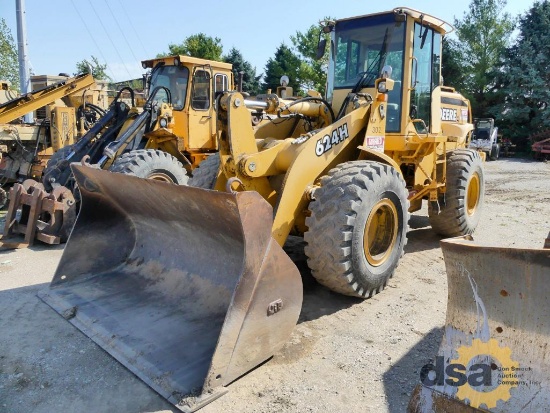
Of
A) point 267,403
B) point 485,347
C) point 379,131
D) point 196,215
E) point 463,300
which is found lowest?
point 267,403

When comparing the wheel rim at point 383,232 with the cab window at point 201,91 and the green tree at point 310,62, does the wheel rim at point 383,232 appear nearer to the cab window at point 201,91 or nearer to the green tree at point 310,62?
the cab window at point 201,91

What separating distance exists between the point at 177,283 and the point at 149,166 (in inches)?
114

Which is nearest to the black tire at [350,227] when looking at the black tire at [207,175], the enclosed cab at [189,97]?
the black tire at [207,175]

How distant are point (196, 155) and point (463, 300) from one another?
241 inches

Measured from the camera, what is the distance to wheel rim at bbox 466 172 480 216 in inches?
258

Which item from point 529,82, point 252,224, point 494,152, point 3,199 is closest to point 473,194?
point 252,224

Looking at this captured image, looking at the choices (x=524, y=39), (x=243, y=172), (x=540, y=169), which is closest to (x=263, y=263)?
(x=243, y=172)

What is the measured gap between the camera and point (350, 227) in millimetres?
3680

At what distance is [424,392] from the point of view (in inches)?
101

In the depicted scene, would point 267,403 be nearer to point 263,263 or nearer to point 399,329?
point 263,263

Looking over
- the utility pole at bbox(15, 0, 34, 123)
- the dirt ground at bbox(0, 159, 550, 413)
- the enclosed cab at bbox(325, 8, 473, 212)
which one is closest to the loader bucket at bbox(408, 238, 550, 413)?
the dirt ground at bbox(0, 159, 550, 413)

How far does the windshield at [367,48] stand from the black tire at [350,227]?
1539mm

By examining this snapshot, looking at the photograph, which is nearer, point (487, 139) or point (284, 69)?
point (487, 139)

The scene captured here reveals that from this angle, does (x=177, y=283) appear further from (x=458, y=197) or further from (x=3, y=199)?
(x=3, y=199)
